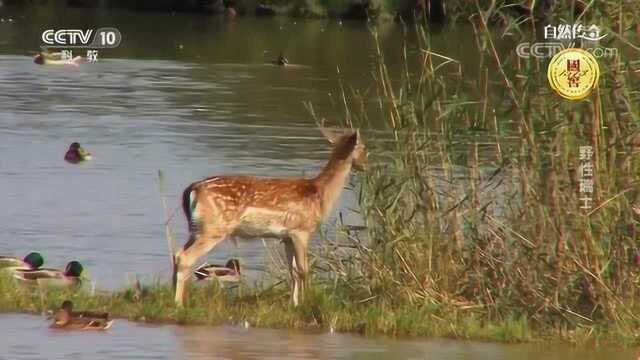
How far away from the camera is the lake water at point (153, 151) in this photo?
11734mm

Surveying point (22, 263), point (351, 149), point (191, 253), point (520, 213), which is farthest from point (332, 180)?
point (22, 263)

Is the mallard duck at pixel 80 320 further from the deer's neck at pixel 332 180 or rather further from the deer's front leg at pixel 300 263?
the deer's neck at pixel 332 180

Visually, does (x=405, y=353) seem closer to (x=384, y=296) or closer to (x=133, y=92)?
(x=384, y=296)

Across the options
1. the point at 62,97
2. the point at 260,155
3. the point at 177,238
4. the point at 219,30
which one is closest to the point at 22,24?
the point at 219,30

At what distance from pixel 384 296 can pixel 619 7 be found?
251 centimetres

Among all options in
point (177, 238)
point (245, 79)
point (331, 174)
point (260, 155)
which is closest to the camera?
point (331, 174)

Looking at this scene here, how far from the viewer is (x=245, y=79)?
1510 inches

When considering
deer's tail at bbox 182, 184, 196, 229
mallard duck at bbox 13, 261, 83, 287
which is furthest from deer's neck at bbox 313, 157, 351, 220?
mallard duck at bbox 13, 261, 83, 287

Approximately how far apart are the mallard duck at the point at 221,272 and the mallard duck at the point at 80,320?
2090 mm

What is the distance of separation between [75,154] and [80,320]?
459 inches

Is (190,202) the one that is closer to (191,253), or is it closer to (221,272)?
(191,253)

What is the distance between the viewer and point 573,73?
41.2 feet

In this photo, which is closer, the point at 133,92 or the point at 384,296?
the point at 384,296

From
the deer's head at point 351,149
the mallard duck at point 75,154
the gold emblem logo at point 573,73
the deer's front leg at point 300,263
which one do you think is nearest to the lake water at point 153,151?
the mallard duck at point 75,154
